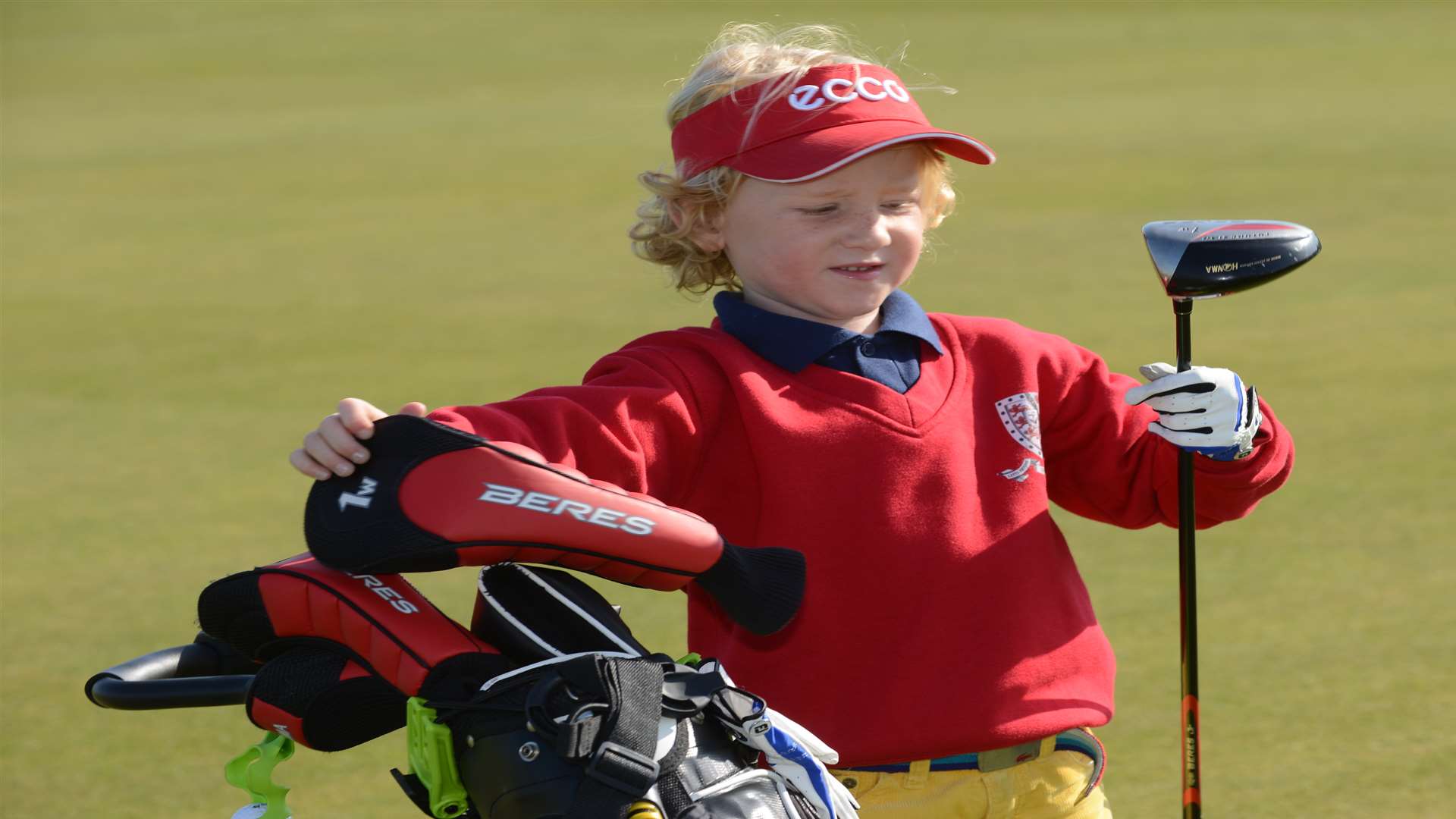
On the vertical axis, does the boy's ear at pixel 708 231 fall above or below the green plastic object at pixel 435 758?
above

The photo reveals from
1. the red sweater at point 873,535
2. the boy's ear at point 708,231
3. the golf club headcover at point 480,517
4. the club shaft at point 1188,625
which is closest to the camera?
the golf club headcover at point 480,517

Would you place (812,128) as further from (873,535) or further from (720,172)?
(873,535)

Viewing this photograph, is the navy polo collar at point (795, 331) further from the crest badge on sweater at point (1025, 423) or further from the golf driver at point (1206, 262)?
the golf driver at point (1206, 262)

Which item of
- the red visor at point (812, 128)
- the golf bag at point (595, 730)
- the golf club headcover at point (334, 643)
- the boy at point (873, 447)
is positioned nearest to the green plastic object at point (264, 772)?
the golf club headcover at point (334, 643)

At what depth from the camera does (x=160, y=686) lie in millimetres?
1680

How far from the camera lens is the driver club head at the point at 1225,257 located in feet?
7.09

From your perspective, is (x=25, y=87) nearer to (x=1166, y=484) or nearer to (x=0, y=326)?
(x=0, y=326)

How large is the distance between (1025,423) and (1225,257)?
30cm

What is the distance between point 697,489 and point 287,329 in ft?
17.0

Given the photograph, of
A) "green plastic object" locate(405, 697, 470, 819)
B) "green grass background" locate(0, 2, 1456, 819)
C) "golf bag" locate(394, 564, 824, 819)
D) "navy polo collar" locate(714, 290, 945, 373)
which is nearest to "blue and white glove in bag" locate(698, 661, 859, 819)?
"golf bag" locate(394, 564, 824, 819)

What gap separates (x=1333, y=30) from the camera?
55.9ft

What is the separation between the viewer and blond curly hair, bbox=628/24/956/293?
2.29 m

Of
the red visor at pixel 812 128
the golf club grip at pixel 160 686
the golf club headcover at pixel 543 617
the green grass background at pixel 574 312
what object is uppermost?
the red visor at pixel 812 128

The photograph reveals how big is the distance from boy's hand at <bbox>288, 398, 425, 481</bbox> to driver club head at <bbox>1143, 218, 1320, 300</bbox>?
0.92 meters
